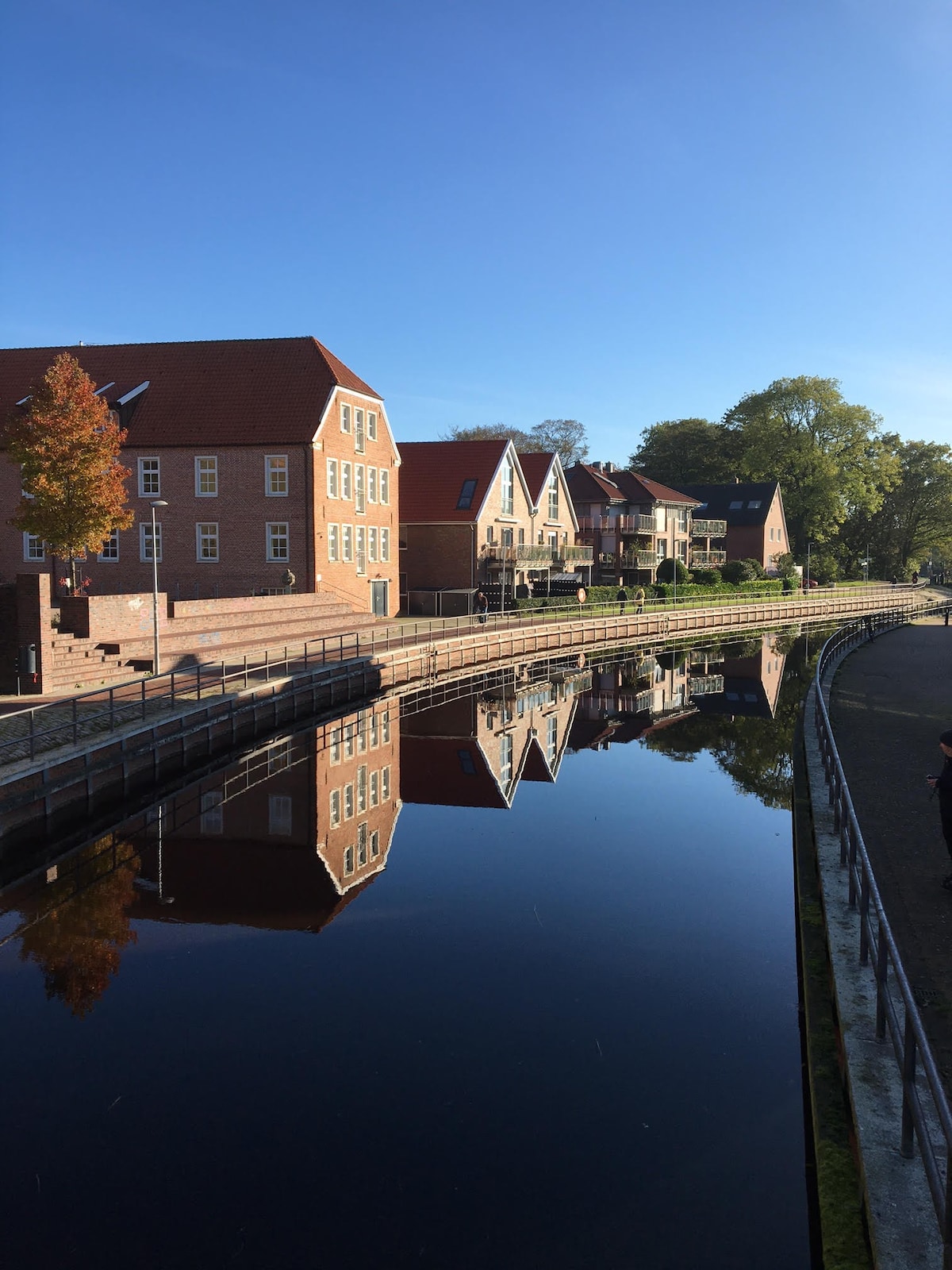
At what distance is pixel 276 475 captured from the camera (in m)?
43.7

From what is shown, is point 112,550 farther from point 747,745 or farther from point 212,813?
point 747,745

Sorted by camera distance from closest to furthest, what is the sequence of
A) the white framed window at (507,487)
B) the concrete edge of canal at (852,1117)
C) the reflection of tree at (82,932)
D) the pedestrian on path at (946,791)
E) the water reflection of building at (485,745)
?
the concrete edge of canal at (852,1117)
the pedestrian on path at (946,791)
the reflection of tree at (82,932)
the water reflection of building at (485,745)
the white framed window at (507,487)

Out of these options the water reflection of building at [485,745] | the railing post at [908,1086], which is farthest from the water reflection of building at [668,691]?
the railing post at [908,1086]

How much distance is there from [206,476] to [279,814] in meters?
29.3

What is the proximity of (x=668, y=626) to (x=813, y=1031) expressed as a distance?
52419mm

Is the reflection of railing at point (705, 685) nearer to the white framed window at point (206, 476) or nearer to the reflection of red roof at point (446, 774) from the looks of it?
the reflection of red roof at point (446, 774)

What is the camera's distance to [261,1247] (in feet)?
22.6

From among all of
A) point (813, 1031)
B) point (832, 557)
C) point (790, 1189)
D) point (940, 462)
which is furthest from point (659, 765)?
point (940, 462)

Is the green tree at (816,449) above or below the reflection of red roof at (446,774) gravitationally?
above

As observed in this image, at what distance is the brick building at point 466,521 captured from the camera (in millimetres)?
56281

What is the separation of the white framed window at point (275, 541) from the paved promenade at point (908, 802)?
23.2 m

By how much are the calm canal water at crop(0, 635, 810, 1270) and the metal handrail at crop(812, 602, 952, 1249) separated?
1.24m

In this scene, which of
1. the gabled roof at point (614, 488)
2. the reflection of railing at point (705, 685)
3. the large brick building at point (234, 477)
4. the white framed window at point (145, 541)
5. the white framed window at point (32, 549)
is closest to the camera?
the reflection of railing at point (705, 685)

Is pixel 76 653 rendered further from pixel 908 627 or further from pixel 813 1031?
pixel 908 627
